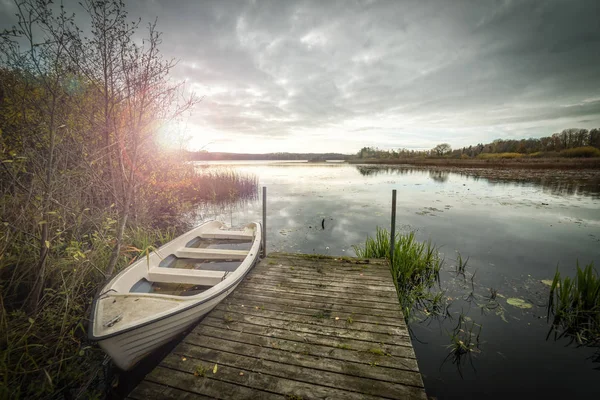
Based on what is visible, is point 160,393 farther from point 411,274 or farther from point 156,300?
point 411,274

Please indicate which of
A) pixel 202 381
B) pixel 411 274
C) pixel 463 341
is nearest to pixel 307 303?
pixel 202 381

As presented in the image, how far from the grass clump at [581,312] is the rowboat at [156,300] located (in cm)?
558

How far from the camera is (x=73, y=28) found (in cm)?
316

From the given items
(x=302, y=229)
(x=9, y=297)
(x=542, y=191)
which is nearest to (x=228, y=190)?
(x=302, y=229)

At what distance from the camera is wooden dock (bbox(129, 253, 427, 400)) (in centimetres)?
221

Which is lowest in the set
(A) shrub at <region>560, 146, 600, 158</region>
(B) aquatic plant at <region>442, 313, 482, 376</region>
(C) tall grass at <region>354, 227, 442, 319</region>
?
(B) aquatic plant at <region>442, 313, 482, 376</region>

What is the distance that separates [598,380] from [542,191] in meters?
18.3

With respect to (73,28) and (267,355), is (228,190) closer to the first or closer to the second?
(73,28)

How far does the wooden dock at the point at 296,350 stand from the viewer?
2.21m

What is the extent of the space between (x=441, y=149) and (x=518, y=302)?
68.0 meters

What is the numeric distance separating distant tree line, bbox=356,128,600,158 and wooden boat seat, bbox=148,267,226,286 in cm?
5679

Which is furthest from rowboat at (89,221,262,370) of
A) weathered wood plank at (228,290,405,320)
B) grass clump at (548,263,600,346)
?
grass clump at (548,263,600,346)

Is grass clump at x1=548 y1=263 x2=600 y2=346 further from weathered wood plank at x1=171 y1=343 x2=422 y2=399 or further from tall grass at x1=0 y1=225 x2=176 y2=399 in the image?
tall grass at x1=0 y1=225 x2=176 y2=399

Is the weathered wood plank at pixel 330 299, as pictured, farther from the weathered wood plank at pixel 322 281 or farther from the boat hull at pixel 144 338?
the boat hull at pixel 144 338
